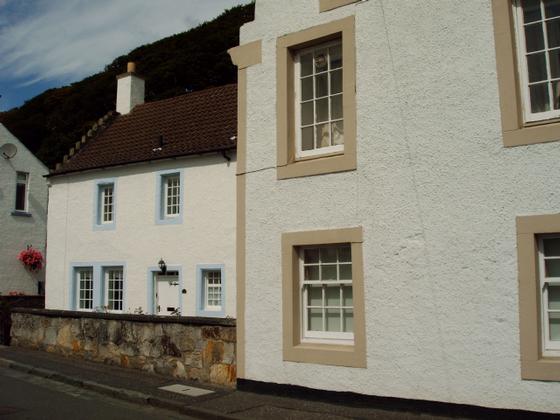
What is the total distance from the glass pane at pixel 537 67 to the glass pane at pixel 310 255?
3.94 m

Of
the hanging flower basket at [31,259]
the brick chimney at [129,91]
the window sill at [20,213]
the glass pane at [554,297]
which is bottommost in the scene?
the glass pane at [554,297]

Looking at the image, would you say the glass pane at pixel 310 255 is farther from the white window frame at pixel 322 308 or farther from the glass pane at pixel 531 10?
the glass pane at pixel 531 10

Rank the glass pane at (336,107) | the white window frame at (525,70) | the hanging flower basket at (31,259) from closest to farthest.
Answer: the white window frame at (525,70), the glass pane at (336,107), the hanging flower basket at (31,259)

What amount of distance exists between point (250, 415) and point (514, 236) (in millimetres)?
4223

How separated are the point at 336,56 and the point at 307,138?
4.56 ft

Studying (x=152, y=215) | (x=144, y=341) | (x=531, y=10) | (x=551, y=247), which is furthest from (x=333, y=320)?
(x=152, y=215)

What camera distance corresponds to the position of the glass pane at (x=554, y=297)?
23.9ft

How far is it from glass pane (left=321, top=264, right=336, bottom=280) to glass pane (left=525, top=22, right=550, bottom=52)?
4.10 meters

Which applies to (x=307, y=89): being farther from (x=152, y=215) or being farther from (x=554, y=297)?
(x=152, y=215)

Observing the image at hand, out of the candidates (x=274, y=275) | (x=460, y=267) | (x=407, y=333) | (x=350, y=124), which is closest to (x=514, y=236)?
(x=460, y=267)

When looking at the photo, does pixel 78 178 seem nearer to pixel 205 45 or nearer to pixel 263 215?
pixel 263 215

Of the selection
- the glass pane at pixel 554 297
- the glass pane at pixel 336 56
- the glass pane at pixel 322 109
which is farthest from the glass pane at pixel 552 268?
the glass pane at pixel 336 56

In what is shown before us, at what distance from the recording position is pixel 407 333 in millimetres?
8109

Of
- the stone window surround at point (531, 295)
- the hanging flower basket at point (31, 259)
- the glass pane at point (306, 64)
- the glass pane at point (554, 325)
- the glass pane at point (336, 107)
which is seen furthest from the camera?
the hanging flower basket at point (31, 259)
